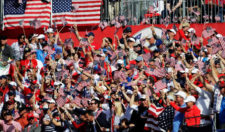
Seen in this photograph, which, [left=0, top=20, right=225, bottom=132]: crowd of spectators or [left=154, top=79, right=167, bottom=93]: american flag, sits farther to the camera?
[left=154, top=79, right=167, bottom=93]: american flag

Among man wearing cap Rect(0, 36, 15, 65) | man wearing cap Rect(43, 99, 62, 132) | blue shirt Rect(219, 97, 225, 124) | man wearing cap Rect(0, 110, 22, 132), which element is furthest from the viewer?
man wearing cap Rect(0, 36, 15, 65)

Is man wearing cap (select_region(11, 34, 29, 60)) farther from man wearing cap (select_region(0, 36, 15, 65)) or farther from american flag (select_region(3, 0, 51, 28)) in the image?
american flag (select_region(3, 0, 51, 28))

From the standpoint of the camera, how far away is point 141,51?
55.6 ft

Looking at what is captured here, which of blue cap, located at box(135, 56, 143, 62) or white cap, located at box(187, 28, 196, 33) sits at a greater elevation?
white cap, located at box(187, 28, 196, 33)

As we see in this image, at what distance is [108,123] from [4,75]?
4375 mm

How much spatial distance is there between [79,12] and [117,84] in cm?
613

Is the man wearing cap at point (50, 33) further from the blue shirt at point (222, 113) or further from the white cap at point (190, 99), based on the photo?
the blue shirt at point (222, 113)

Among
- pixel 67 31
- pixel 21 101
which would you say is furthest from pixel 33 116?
pixel 67 31

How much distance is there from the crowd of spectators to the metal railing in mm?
691

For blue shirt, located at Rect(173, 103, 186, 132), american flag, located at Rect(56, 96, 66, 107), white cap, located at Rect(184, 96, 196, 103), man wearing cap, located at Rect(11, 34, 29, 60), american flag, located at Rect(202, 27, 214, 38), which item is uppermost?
american flag, located at Rect(202, 27, 214, 38)

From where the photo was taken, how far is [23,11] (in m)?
20.9

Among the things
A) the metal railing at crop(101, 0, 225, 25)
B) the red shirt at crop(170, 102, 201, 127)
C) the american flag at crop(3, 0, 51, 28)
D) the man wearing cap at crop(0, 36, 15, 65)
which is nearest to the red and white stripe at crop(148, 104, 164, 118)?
the red shirt at crop(170, 102, 201, 127)

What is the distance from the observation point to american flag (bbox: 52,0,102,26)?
19969mm

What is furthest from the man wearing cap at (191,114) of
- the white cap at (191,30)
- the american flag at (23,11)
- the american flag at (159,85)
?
the american flag at (23,11)
